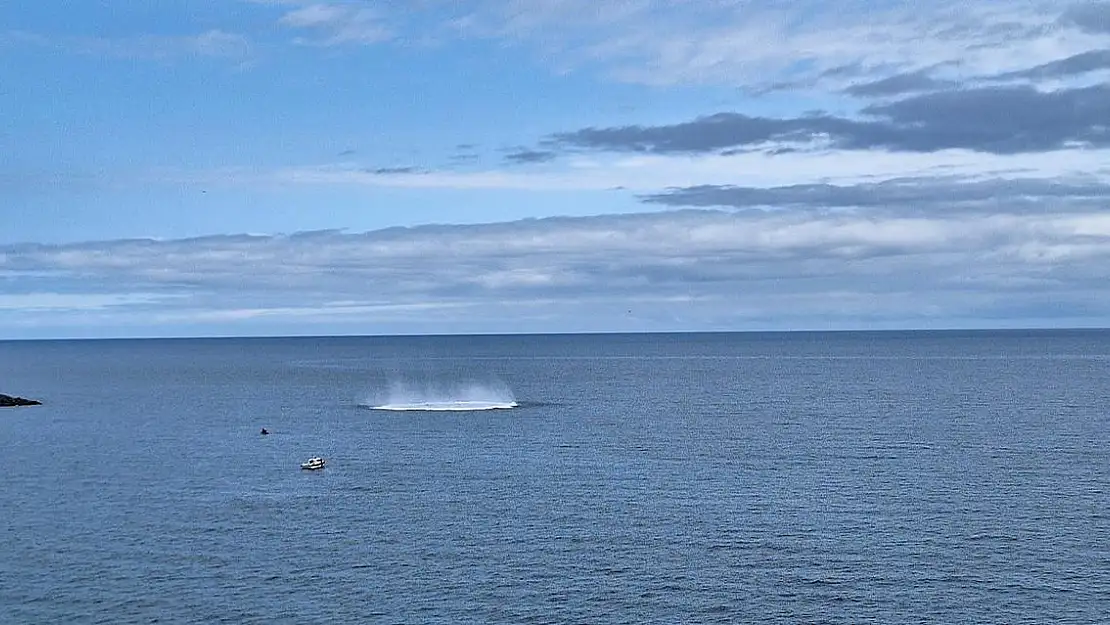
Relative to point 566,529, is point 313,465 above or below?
above

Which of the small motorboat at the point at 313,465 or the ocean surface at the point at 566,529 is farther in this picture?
the small motorboat at the point at 313,465

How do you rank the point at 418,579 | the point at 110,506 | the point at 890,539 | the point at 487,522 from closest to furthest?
the point at 418,579 < the point at 890,539 < the point at 487,522 < the point at 110,506

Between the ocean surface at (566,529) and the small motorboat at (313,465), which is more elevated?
the small motorboat at (313,465)

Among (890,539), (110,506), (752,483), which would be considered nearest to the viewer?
(890,539)

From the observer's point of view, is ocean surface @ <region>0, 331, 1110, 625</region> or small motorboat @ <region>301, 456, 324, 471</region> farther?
small motorboat @ <region>301, 456, 324, 471</region>

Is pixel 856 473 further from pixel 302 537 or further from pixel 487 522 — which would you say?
pixel 302 537

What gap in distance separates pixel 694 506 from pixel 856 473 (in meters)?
26.8

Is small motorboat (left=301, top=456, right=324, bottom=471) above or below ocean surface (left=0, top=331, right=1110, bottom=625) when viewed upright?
above

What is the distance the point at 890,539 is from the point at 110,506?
71235mm

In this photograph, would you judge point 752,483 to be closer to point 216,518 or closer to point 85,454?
point 216,518

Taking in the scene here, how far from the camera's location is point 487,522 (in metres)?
99.1

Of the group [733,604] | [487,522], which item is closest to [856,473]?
[487,522]

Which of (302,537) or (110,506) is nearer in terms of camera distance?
(302,537)

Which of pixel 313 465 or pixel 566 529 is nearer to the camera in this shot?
pixel 566 529
